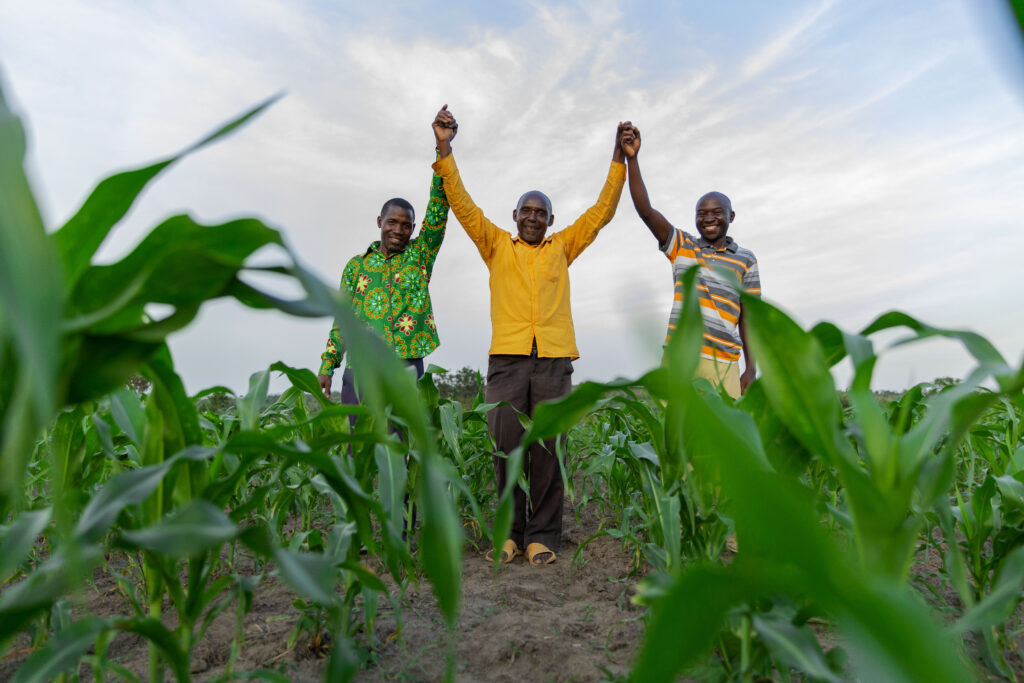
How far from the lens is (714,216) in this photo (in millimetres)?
2783

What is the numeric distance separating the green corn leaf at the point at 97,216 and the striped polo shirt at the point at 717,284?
1.94 m

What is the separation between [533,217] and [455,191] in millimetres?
397

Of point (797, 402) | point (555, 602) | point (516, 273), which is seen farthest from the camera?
point (516, 273)

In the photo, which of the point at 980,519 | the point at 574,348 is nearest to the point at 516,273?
the point at 574,348

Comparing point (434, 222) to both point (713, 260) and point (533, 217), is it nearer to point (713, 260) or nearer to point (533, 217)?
point (533, 217)

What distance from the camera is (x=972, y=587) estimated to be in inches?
50.4

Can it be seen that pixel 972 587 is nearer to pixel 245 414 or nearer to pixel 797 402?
pixel 797 402

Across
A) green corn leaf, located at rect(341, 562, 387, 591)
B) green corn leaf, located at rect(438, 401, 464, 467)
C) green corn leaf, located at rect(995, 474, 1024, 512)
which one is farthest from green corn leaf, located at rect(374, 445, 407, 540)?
green corn leaf, located at rect(995, 474, 1024, 512)

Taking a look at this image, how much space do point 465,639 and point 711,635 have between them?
1122 millimetres

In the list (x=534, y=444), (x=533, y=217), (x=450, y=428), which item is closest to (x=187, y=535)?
(x=450, y=428)

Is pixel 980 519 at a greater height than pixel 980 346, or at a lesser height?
lesser

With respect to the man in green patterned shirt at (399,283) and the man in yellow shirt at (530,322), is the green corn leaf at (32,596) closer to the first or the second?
the man in yellow shirt at (530,322)

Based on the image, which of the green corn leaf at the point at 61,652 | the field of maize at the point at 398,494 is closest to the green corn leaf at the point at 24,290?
the field of maize at the point at 398,494

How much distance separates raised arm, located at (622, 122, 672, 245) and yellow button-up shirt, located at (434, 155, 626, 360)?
0.18 ft
